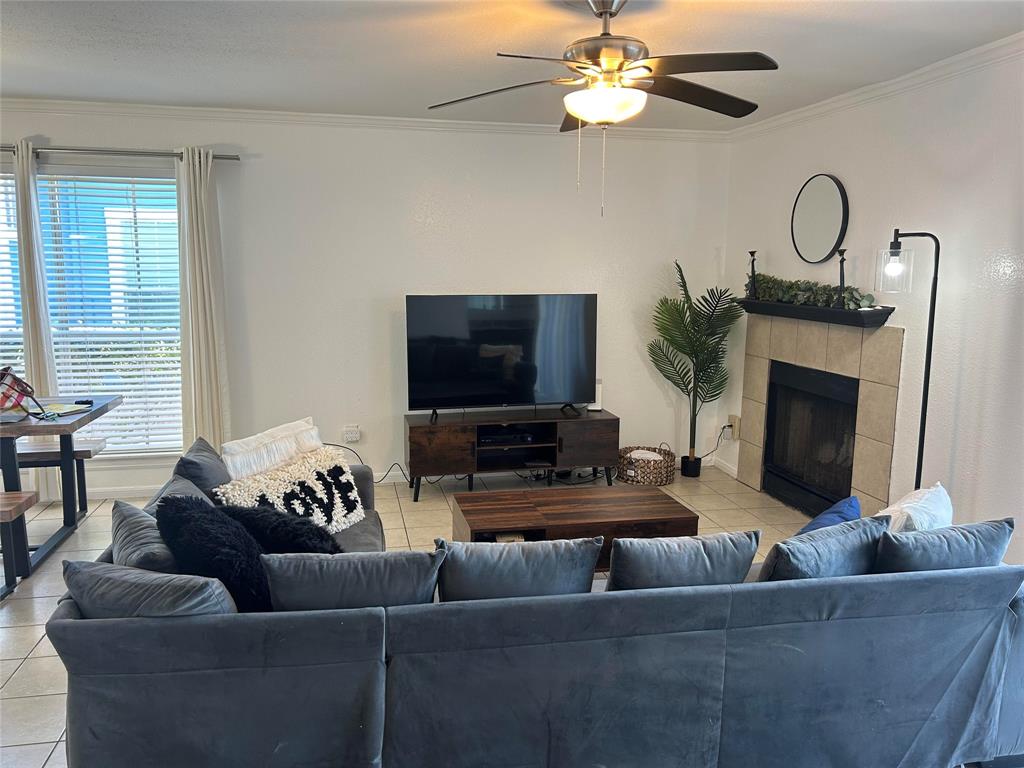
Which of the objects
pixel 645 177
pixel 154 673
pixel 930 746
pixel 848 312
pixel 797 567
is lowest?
pixel 930 746

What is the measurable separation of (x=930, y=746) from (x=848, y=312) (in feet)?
8.50

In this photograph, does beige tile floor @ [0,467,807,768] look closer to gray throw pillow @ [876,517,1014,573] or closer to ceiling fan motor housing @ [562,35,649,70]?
gray throw pillow @ [876,517,1014,573]

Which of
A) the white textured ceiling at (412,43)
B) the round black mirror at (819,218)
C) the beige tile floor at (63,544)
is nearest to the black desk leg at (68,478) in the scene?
the beige tile floor at (63,544)

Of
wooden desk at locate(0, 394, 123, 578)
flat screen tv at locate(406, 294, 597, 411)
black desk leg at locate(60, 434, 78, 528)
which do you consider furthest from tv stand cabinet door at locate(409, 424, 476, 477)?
black desk leg at locate(60, 434, 78, 528)

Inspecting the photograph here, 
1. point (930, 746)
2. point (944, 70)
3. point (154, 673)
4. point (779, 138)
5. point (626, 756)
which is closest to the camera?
point (154, 673)

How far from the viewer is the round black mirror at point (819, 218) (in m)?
4.66

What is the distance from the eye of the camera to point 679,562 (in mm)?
2279

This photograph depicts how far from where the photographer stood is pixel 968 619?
2348 millimetres

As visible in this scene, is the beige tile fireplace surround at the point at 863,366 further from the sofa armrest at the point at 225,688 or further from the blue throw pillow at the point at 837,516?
the sofa armrest at the point at 225,688

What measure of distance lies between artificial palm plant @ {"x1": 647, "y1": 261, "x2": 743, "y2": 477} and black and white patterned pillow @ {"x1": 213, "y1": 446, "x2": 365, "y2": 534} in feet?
10.0

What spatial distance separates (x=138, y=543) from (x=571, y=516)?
82.2 inches

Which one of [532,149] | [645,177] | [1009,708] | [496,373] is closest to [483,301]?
[496,373]

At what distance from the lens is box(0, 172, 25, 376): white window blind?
4816 millimetres

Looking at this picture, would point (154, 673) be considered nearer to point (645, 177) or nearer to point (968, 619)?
point (968, 619)
